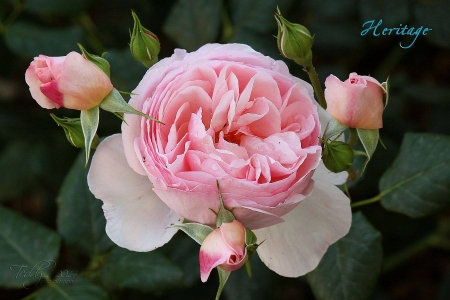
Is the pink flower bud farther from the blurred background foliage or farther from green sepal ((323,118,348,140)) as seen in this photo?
the blurred background foliage

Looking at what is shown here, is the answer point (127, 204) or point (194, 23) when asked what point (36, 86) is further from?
point (194, 23)

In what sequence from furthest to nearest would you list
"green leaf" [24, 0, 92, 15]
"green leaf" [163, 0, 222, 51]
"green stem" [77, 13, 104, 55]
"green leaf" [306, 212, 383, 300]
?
1. "green stem" [77, 13, 104, 55]
2. "green leaf" [24, 0, 92, 15]
3. "green leaf" [163, 0, 222, 51]
4. "green leaf" [306, 212, 383, 300]

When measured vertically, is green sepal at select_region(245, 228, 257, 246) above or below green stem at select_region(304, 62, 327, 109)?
below

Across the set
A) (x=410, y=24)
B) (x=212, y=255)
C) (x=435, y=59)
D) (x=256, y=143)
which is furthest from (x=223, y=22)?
(x=435, y=59)

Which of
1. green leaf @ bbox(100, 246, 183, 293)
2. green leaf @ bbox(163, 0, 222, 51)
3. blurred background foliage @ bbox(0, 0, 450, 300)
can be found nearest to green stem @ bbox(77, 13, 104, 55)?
blurred background foliage @ bbox(0, 0, 450, 300)

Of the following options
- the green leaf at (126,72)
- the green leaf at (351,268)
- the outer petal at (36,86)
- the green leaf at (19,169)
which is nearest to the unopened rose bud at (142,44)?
the outer petal at (36,86)

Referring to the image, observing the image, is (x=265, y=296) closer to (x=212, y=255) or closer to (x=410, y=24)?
(x=212, y=255)

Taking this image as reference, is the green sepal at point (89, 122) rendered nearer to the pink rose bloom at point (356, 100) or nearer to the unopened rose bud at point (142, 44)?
the unopened rose bud at point (142, 44)
